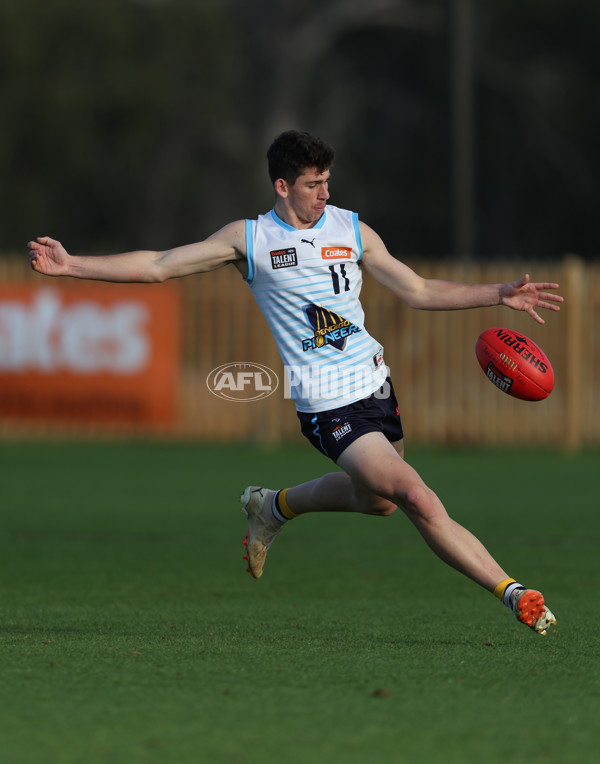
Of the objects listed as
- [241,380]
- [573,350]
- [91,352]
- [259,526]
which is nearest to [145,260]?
[259,526]

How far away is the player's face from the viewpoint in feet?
22.6

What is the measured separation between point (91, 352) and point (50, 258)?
14.6 meters

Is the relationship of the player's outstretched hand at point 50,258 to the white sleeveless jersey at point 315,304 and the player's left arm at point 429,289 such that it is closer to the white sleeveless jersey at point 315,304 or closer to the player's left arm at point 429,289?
the white sleeveless jersey at point 315,304

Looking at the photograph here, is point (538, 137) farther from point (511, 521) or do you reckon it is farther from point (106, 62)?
point (511, 521)

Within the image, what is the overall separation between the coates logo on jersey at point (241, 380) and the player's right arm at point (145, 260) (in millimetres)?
12427

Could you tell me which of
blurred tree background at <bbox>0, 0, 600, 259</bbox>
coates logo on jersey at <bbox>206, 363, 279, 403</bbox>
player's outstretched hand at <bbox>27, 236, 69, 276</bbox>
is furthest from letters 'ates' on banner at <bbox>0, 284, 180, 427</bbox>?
blurred tree background at <bbox>0, 0, 600, 259</bbox>

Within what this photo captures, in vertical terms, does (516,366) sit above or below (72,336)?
above

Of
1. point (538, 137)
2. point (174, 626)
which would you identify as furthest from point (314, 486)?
point (538, 137)

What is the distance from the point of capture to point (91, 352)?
21.2m

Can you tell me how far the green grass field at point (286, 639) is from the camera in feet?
15.1

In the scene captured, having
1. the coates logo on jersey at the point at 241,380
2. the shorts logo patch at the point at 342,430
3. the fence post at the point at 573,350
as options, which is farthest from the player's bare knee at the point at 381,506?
the fence post at the point at 573,350

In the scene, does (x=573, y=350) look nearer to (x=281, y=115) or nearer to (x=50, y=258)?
(x=50, y=258)

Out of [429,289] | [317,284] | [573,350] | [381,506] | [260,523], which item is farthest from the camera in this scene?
[573,350]

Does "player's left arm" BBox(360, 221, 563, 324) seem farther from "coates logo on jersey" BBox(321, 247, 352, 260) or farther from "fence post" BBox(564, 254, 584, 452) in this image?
"fence post" BBox(564, 254, 584, 452)
